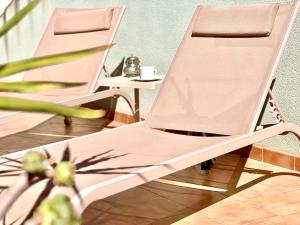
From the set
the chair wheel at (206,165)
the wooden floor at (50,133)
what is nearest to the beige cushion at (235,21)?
the chair wheel at (206,165)

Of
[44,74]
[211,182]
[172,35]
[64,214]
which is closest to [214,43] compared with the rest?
[211,182]

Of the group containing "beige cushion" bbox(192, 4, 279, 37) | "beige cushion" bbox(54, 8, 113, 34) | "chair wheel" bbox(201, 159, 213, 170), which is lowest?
"chair wheel" bbox(201, 159, 213, 170)

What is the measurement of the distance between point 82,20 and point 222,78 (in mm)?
1798

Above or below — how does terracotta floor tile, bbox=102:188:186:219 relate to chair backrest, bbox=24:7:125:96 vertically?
below

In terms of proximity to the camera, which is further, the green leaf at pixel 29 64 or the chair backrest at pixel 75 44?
the chair backrest at pixel 75 44

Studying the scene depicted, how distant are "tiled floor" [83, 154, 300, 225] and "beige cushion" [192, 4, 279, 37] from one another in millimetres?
883

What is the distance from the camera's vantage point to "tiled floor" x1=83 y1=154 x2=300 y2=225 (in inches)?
91.2

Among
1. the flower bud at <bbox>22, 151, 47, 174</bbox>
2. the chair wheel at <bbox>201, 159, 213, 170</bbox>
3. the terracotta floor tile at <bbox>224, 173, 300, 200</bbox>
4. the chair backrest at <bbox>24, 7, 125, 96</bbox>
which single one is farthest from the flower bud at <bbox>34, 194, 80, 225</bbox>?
the chair backrest at <bbox>24, 7, 125, 96</bbox>

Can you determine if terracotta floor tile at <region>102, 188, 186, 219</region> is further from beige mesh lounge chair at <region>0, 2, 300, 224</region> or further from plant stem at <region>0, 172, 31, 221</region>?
plant stem at <region>0, 172, 31, 221</region>

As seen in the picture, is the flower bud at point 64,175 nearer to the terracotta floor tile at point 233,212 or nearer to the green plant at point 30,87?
the green plant at point 30,87

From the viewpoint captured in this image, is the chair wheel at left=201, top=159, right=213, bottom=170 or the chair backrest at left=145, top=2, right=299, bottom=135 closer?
the chair backrest at left=145, top=2, right=299, bottom=135

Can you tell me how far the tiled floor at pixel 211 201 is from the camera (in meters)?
2.32

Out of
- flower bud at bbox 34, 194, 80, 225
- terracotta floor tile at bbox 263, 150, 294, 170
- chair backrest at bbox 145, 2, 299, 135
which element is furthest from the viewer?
terracotta floor tile at bbox 263, 150, 294, 170

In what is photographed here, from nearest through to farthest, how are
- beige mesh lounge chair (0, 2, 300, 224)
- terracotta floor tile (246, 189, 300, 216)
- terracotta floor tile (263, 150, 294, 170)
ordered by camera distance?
beige mesh lounge chair (0, 2, 300, 224) → terracotta floor tile (246, 189, 300, 216) → terracotta floor tile (263, 150, 294, 170)
